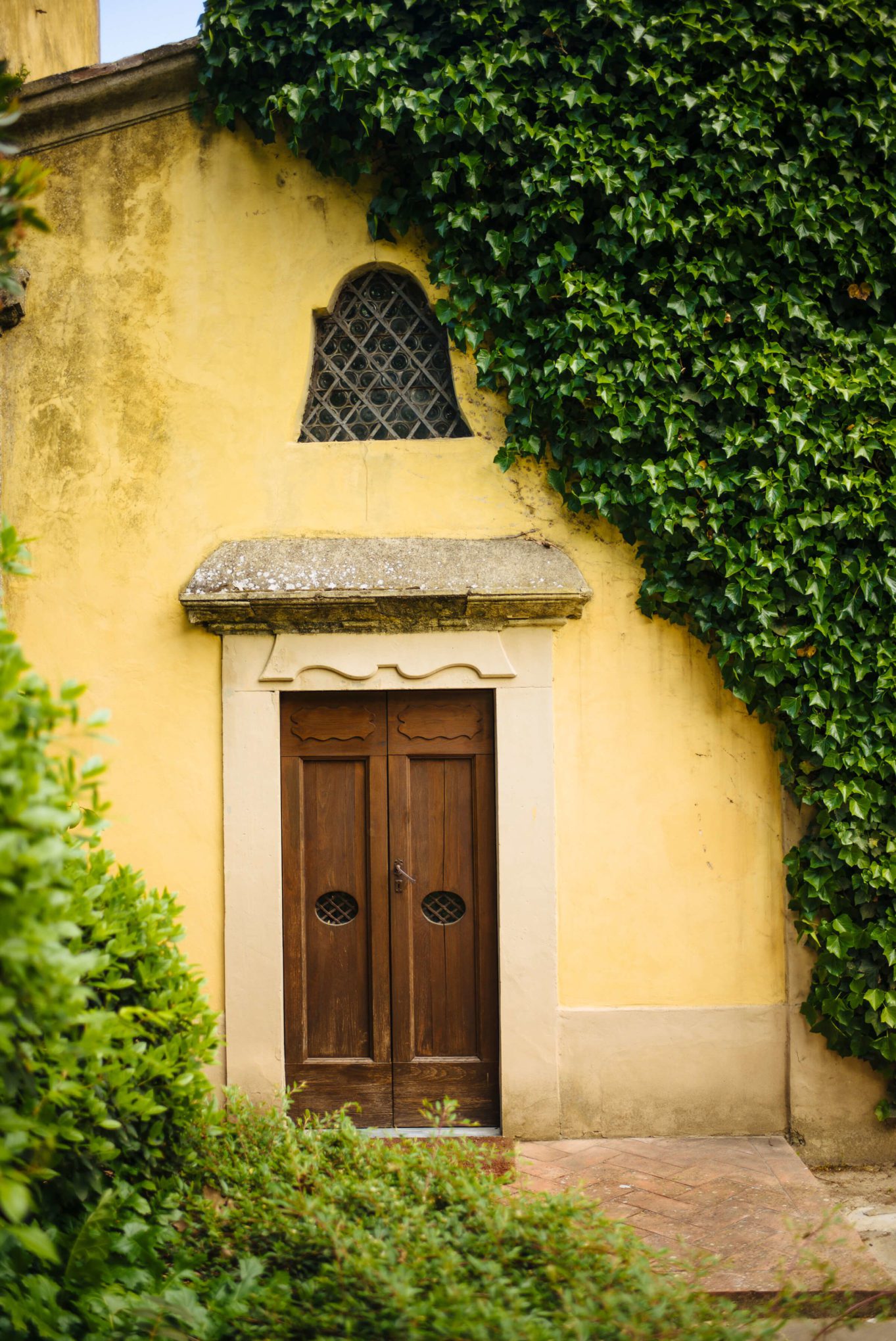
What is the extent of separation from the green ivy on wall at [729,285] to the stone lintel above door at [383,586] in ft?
1.61

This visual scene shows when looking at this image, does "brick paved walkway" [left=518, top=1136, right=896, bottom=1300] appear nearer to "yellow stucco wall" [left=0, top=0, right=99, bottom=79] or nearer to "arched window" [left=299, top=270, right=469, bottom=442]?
"arched window" [left=299, top=270, right=469, bottom=442]

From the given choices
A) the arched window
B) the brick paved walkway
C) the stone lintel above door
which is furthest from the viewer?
the arched window

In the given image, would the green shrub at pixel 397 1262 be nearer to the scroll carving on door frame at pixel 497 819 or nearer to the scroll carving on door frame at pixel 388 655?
the scroll carving on door frame at pixel 497 819

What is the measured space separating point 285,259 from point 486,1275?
4.91 meters

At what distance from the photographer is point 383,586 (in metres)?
5.06

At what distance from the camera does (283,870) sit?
5324 mm

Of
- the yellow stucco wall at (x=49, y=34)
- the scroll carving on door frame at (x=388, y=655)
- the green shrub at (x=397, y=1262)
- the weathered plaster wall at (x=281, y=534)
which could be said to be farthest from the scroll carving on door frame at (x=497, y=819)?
the yellow stucco wall at (x=49, y=34)

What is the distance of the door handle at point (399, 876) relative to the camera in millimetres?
5301

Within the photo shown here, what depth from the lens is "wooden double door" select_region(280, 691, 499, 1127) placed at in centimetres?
530

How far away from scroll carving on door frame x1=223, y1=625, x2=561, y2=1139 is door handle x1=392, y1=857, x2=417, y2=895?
485mm

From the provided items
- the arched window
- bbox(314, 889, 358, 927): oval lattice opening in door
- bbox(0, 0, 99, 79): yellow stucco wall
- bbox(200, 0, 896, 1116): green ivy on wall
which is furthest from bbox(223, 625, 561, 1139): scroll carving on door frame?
bbox(0, 0, 99, 79): yellow stucco wall

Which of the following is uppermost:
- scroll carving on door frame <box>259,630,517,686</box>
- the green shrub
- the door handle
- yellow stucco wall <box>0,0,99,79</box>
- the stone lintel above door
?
yellow stucco wall <box>0,0,99,79</box>

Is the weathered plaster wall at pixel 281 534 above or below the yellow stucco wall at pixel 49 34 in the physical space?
below

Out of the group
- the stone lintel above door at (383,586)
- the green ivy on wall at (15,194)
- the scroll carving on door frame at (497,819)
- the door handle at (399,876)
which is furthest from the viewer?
the door handle at (399,876)
